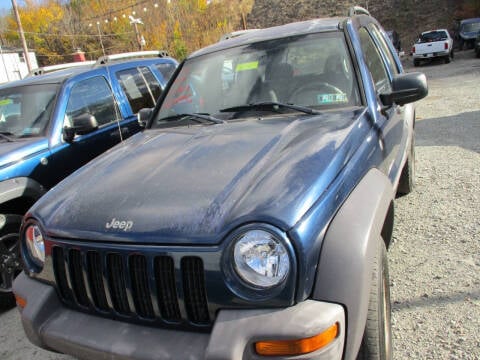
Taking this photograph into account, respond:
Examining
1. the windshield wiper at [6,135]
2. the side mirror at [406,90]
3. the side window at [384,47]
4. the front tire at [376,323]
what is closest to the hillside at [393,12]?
the side window at [384,47]

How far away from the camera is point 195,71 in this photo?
368 centimetres

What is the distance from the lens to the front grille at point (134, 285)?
185 cm

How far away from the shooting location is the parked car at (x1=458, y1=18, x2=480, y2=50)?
24938 mm

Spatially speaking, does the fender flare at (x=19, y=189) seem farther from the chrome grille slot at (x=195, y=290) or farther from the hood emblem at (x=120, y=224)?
the chrome grille slot at (x=195, y=290)

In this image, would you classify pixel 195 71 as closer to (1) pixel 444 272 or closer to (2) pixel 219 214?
(2) pixel 219 214

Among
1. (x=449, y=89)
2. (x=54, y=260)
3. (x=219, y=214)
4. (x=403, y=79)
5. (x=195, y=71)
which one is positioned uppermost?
(x=195, y=71)

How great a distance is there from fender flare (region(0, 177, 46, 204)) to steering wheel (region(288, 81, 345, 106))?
7.79ft

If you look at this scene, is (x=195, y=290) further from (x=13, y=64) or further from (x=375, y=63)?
(x=13, y=64)

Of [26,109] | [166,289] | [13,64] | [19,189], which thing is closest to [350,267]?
[166,289]

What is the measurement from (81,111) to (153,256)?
3.17 meters

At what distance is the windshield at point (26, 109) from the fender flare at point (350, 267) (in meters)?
3.36

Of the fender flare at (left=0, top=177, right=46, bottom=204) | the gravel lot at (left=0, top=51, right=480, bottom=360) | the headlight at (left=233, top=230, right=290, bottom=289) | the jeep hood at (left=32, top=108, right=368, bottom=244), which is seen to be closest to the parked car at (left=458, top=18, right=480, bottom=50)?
the gravel lot at (left=0, top=51, right=480, bottom=360)

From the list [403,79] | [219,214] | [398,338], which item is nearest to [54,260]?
[219,214]

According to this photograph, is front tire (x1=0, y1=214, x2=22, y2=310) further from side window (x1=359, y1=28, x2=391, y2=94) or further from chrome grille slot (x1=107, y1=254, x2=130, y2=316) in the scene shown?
side window (x1=359, y1=28, x2=391, y2=94)
